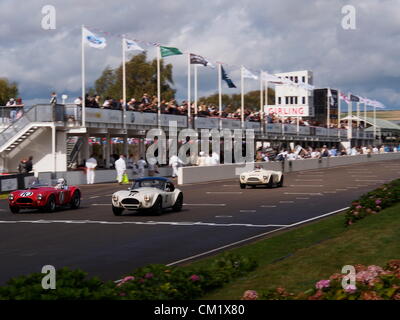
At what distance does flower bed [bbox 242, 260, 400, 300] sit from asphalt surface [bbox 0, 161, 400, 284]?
501 centimetres

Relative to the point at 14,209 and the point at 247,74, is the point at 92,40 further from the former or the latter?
the point at 247,74

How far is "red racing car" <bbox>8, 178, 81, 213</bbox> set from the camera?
21.8 meters

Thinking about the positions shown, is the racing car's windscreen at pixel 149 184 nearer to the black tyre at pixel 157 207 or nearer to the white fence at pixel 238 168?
the black tyre at pixel 157 207

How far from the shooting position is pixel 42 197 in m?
21.9

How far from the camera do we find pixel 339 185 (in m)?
34.7

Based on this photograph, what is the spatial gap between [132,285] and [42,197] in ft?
50.9

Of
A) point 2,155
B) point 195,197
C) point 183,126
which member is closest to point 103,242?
point 195,197

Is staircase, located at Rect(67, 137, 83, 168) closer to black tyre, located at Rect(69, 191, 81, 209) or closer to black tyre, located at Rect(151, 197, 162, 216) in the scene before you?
black tyre, located at Rect(69, 191, 81, 209)

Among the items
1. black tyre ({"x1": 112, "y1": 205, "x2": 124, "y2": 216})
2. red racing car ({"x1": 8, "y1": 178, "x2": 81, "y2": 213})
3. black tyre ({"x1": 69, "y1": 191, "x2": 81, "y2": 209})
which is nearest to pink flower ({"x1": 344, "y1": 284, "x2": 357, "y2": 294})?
black tyre ({"x1": 112, "y1": 205, "x2": 124, "y2": 216})

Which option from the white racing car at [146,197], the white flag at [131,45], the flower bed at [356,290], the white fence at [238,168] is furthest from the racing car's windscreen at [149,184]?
the white flag at [131,45]

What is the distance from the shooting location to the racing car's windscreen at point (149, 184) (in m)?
21.5

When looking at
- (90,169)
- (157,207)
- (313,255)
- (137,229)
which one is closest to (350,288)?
(313,255)
